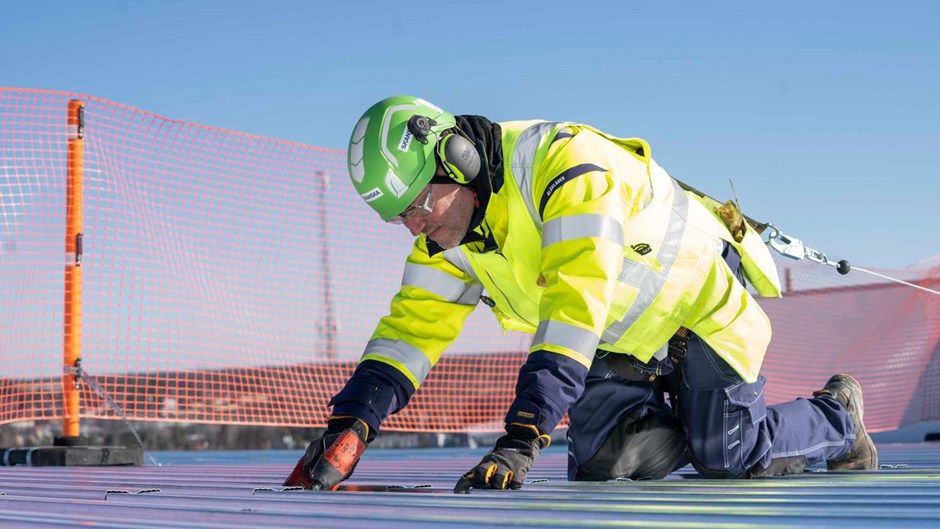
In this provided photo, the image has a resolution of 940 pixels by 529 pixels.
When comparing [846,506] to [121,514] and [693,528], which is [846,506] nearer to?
[693,528]

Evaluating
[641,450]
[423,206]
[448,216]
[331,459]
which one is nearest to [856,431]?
[641,450]

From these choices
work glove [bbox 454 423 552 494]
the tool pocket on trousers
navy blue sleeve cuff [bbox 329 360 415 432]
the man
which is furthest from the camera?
the tool pocket on trousers

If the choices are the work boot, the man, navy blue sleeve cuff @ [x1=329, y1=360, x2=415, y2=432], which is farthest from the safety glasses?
the work boot

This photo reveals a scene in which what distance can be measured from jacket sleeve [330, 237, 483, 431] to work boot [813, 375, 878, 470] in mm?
1693

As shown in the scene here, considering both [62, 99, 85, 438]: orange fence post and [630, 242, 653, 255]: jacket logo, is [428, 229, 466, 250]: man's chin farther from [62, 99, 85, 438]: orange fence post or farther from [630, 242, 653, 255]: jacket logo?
[62, 99, 85, 438]: orange fence post

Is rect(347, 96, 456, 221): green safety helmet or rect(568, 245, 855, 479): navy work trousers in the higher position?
rect(347, 96, 456, 221): green safety helmet

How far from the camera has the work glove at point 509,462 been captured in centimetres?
286

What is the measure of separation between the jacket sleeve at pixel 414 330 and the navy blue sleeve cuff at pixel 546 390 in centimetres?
86

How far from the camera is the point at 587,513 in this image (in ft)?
7.38

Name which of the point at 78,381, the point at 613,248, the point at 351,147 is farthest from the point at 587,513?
the point at 78,381

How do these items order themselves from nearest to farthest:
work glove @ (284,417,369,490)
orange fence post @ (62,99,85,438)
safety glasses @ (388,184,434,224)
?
work glove @ (284,417,369,490) < safety glasses @ (388,184,434,224) < orange fence post @ (62,99,85,438)

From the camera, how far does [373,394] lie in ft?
12.0

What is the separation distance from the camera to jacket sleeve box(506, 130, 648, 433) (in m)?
2.95

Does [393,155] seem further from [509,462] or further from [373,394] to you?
[509,462]
